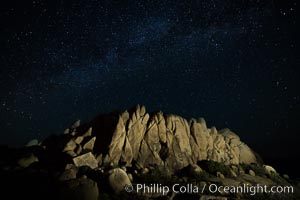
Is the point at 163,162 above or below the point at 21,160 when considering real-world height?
below

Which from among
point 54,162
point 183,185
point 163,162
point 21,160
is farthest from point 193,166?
point 21,160

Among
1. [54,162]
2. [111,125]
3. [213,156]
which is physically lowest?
[213,156]

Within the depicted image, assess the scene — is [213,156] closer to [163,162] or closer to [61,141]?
[163,162]

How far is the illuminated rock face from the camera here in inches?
1497

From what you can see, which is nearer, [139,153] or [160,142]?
[139,153]

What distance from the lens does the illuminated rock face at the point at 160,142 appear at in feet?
125

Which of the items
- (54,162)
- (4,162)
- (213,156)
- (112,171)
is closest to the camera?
(112,171)

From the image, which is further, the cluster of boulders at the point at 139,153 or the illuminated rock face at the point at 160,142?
the illuminated rock face at the point at 160,142

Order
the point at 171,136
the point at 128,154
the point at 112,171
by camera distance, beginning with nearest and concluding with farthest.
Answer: the point at 112,171 → the point at 128,154 → the point at 171,136

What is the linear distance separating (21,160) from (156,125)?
1836 cm

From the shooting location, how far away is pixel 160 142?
135 feet

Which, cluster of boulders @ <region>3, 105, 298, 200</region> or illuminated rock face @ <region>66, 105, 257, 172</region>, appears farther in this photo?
illuminated rock face @ <region>66, 105, 257, 172</region>

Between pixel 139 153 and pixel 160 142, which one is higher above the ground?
pixel 160 142

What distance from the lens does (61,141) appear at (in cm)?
3888
